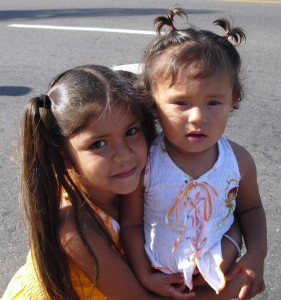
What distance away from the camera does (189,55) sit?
5.73ft

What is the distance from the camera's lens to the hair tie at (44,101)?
1.77 meters

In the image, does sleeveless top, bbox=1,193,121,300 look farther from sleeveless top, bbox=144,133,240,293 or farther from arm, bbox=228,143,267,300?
arm, bbox=228,143,267,300

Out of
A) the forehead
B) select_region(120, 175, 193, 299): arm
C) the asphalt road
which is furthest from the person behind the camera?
the asphalt road

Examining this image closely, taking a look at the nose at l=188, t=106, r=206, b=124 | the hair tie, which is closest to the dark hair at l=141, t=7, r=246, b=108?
the nose at l=188, t=106, r=206, b=124

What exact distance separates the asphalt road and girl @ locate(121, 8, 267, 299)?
479mm

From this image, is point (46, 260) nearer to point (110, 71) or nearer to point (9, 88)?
point (110, 71)

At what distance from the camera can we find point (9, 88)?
5.33m

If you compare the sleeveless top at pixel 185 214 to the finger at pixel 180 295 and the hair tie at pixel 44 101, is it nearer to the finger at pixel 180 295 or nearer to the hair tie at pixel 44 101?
the finger at pixel 180 295

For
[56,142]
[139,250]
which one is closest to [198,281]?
[139,250]

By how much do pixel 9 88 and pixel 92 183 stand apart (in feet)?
12.2

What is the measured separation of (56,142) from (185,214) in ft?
1.53

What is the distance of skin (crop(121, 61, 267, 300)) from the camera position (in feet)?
5.70

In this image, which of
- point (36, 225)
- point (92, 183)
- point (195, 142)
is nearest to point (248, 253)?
point (195, 142)

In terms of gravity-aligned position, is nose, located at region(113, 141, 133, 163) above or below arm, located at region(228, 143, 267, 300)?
above
